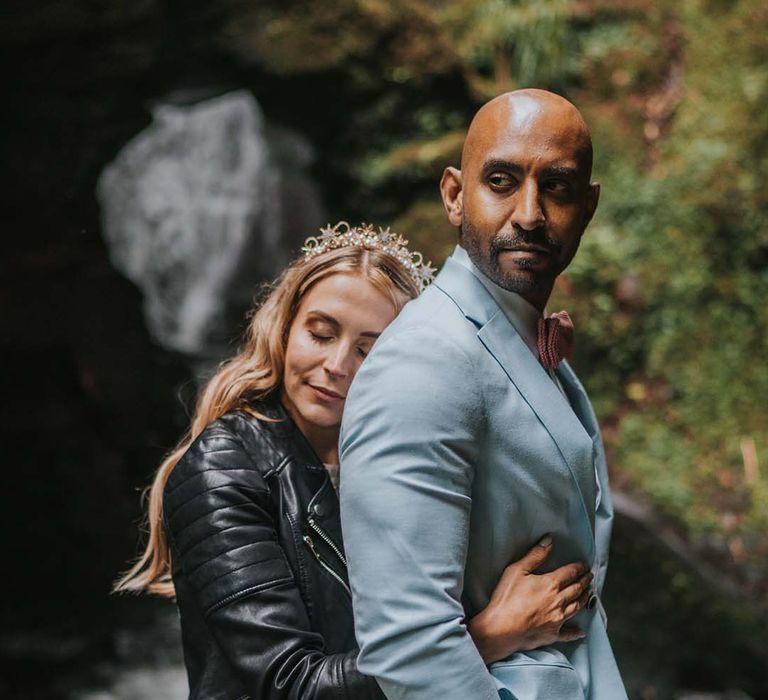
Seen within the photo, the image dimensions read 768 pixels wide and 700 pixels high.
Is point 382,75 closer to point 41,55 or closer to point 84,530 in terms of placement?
point 41,55

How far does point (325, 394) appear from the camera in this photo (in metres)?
2.47

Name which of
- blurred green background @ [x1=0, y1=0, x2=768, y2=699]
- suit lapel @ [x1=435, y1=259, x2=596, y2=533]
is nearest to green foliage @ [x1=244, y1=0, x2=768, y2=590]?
blurred green background @ [x1=0, y1=0, x2=768, y2=699]

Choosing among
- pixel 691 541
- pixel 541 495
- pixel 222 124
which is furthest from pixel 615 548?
pixel 222 124

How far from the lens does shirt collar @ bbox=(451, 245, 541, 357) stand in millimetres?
1886

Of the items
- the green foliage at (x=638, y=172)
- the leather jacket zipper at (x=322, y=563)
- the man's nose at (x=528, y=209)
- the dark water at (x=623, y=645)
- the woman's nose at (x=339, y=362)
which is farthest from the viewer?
the green foliage at (x=638, y=172)

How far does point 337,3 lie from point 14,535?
5.22 metres

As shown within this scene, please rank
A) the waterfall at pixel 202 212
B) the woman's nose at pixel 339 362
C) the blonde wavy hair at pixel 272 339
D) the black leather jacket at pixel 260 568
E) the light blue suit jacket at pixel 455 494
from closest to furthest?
the light blue suit jacket at pixel 455 494 < the black leather jacket at pixel 260 568 < the woman's nose at pixel 339 362 < the blonde wavy hair at pixel 272 339 < the waterfall at pixel 202 212

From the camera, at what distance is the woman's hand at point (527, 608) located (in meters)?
1.80

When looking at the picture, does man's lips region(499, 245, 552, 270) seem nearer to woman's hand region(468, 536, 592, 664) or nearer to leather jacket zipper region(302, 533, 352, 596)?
woman's hand region(468, 536, 592, 664)

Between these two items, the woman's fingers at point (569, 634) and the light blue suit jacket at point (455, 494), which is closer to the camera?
the light blue suit jacket at point (455, 494)

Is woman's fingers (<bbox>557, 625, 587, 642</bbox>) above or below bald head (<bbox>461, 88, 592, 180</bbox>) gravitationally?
below

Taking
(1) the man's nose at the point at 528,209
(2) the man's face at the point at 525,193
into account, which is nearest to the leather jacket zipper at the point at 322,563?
(2) the man's face at the point at 525,193

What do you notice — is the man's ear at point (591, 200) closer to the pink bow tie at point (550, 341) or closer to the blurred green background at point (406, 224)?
the pink bow tie at point (550, 341)

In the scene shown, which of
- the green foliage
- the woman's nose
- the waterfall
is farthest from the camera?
the waterfall
